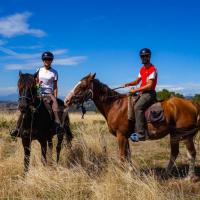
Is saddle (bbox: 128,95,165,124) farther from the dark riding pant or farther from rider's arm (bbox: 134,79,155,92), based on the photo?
rider's arm (bbox: 134,79,155,92)

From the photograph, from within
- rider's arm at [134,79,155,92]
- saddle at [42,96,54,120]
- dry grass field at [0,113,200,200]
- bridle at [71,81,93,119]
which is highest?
rider's arm at [134,79,155,92]

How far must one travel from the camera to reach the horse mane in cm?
858

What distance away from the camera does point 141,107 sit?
8211mm

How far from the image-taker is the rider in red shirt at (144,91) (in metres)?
8.14

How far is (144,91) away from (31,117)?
2722 mm

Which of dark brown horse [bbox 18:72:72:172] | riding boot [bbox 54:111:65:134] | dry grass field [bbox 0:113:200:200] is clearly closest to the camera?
dry grass field [bbox 0:113:200:200]

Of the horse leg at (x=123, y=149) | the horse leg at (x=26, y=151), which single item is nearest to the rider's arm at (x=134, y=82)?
the horse leg at (x=123, y=149)

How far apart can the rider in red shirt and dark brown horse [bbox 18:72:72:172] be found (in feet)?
7.10

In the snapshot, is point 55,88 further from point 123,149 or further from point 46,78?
point 123,149

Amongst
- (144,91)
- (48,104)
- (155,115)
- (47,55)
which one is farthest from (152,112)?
(47,55)

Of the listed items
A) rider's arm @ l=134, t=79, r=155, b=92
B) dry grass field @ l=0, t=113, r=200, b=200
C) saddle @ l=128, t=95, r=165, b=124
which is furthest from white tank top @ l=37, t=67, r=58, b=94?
rider's arm @ l=134, t=79, r=155, b=92

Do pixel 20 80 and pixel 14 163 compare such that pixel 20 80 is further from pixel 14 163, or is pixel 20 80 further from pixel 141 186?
pixel 141 186

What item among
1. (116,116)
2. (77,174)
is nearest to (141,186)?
(77,174)

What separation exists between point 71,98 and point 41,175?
2.19 metres
